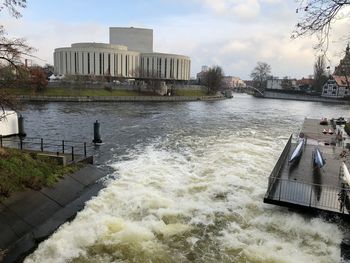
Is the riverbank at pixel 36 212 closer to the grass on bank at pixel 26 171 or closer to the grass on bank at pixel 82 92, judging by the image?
the grass on bank at pixel 26 171

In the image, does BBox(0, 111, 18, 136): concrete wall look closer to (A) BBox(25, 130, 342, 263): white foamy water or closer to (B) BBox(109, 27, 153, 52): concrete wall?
(A) BBox(25, 130, 342, 263): white foamy water

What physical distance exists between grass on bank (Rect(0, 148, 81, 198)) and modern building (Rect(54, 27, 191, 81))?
129 m

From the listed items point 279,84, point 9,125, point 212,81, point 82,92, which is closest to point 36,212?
point 9,125

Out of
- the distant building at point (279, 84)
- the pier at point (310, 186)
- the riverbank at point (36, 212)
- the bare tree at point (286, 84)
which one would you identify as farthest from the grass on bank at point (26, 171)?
the distant building at point (279, 84)

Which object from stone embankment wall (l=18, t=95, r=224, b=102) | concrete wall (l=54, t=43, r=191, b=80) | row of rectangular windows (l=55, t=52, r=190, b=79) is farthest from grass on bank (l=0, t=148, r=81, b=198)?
concrete wall (l=54, t=43, r=191, b=80)

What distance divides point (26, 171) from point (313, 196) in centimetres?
1225

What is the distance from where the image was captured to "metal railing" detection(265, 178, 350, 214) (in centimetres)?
1345

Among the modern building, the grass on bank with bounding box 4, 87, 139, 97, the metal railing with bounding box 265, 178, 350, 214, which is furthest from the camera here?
the modern building

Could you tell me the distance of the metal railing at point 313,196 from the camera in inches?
530

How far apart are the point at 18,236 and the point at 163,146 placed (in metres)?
18.5

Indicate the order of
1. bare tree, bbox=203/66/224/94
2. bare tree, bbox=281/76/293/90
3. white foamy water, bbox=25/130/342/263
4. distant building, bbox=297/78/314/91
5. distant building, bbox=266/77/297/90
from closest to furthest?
white foamy water, bbox=25/130/342/263, bare tree, bbox=203/66/224/94, distant building, bbox=297/78/314/91, bare tree, bbox=281/76/293/90, distant building, bbox=266/77/297/90

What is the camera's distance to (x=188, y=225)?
13125mm

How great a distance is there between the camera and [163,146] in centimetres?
2906

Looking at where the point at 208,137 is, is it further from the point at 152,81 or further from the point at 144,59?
the point at 144,59
